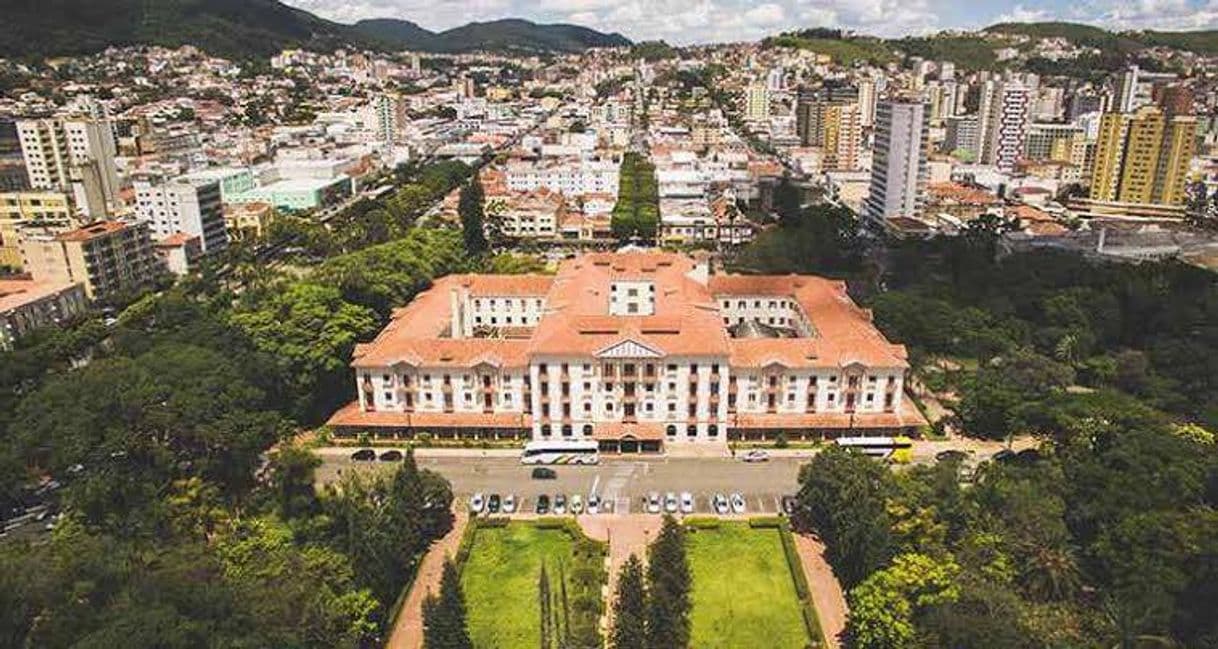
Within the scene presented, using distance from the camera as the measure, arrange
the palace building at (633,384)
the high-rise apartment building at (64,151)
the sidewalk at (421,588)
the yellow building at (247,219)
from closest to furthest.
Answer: the sidewalk at (421,588)
the palace building at (633,384)
the yellow building at (247,219)
the high-rise apartment building at (64,151)

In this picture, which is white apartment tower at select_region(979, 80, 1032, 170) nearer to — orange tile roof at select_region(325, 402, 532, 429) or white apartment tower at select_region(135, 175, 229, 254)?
orange tile roof at select_region(325, 402, 532, 429)

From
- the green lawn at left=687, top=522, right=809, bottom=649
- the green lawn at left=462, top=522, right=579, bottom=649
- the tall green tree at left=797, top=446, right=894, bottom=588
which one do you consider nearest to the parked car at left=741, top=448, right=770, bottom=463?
the tall green tree at left=797, top=446, right=894, bottom=588

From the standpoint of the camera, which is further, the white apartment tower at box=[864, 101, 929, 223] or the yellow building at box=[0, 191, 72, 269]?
the white apartment tower at box=[864, 101, 929, 223]

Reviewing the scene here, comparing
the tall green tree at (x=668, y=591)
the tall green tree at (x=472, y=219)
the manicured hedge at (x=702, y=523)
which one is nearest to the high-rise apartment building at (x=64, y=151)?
the tall green tree at (x=472, y=219)

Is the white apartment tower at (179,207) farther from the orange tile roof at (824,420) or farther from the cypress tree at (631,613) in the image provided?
the cypress tree at (631,613)

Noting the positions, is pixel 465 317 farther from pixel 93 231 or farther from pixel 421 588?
pixel 93 231

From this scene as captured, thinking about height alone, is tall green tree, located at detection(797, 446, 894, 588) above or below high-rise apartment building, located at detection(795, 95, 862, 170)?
below

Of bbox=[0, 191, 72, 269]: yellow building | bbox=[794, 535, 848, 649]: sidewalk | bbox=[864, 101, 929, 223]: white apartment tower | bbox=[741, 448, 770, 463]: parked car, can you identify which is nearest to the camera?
bbox=[794, 535, 848, 649]: sidewalk
